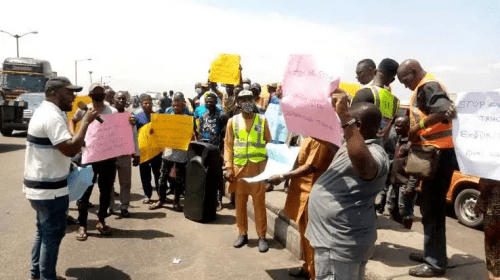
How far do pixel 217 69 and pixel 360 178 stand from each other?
5823mm

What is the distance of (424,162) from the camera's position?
3.38 meters

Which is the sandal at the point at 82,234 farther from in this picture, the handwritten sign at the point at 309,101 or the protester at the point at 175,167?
the handwritten sign at the point at 309,101

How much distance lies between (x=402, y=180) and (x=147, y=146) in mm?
3989

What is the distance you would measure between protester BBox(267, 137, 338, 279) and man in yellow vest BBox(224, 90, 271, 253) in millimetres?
972

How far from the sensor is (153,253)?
15.8ft

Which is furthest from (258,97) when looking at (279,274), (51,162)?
(51,162)

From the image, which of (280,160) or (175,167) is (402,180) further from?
(175,167)

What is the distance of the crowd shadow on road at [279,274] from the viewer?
4188 millimetres

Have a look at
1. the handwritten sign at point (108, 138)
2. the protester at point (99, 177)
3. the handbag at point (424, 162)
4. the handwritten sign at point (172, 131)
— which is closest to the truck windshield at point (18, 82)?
the handwritten sign at point (172, 131)

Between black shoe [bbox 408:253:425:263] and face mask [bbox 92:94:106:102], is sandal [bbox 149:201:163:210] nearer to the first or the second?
face mask [bbox 92:94:106:102]

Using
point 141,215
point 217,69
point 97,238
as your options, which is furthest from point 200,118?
point 97,238

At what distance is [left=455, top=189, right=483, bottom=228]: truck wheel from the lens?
6.48m

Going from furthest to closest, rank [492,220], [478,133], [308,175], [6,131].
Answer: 1. [6,131]
2. [308,175]
3. [492,220]
4. [478,133]

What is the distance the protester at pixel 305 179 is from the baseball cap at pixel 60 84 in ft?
6.38
